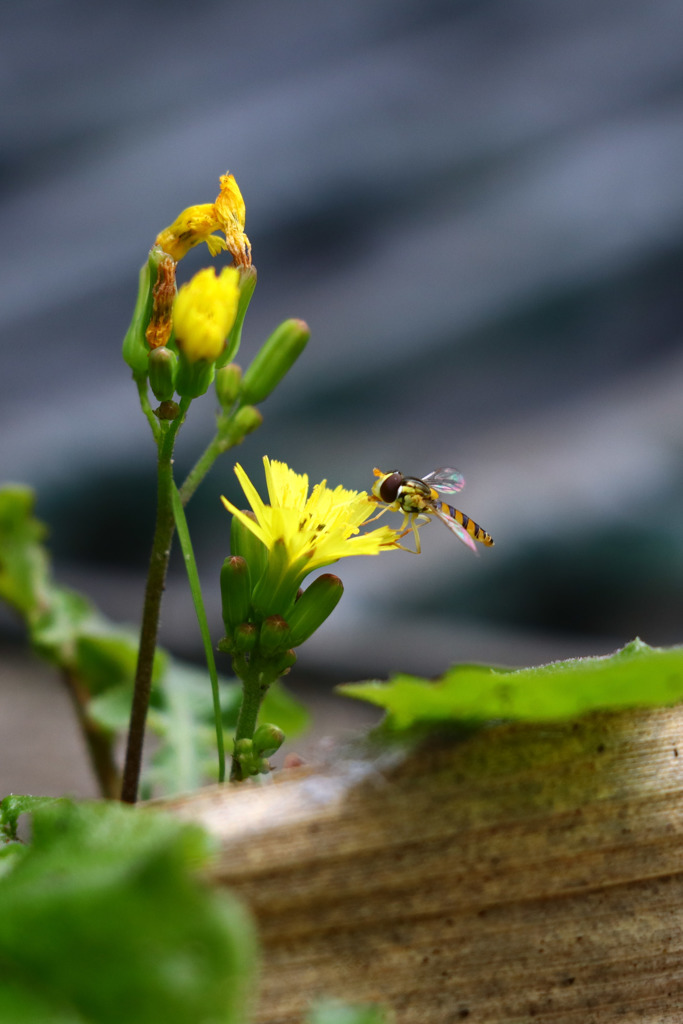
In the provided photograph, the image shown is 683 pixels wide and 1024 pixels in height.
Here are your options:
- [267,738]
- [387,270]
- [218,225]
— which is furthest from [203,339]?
[387,270]

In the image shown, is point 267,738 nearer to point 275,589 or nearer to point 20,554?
point 275,589

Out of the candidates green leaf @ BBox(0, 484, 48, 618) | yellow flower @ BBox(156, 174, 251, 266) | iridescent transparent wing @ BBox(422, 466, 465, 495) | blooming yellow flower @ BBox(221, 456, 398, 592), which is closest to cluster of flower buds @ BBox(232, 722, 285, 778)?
blooming yellow flower @ BBox(221, 456, 398, 592)

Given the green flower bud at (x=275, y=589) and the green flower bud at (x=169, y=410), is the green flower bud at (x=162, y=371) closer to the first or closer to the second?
the green flower bud at (x=169, y=410)

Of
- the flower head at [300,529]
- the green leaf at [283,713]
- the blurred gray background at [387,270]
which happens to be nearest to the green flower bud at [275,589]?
the flower head at [300,529]

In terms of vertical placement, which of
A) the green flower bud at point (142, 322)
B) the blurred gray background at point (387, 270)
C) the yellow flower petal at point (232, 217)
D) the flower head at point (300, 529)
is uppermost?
the blurred gray background at point (387, 270)

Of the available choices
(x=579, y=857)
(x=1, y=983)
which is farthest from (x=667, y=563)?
(x=1, y=983)

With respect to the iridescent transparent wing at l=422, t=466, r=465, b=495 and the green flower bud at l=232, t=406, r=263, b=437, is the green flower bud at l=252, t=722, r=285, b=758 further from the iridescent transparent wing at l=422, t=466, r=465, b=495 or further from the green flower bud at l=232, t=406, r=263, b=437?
the iridescent transparent wing at l=422, t=466, r=465, b=495
